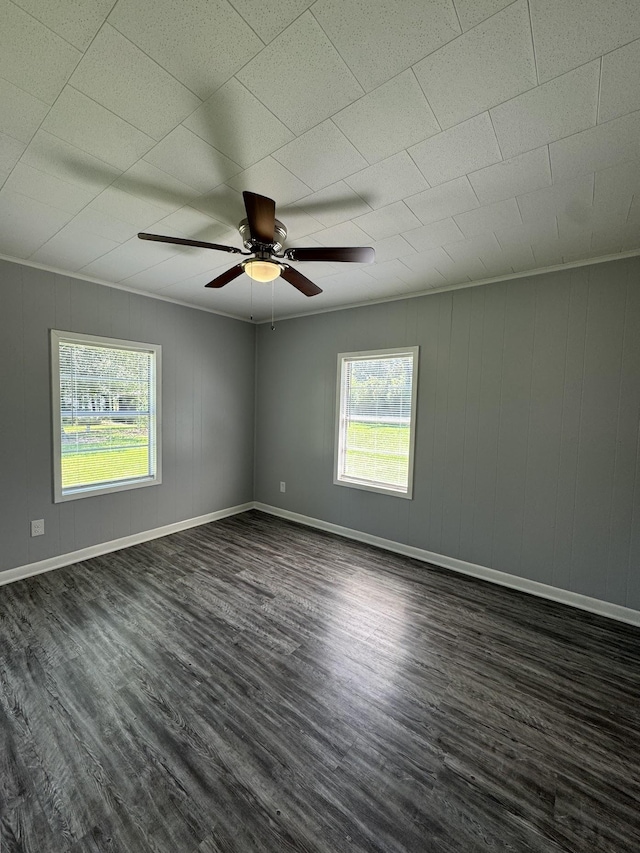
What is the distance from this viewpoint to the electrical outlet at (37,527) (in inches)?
120

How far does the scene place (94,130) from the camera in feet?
4.85

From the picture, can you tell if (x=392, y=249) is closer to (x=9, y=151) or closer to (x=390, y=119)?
(x=390, y=119)

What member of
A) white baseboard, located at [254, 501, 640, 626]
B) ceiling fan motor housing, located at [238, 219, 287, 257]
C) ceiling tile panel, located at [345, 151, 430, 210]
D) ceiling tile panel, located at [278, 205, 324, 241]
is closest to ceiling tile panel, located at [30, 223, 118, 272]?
ceiling fan motor housing, located at [238, 219, 287, 257]

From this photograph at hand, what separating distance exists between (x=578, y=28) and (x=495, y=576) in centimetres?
337

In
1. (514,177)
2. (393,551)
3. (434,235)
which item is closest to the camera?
(514,177)

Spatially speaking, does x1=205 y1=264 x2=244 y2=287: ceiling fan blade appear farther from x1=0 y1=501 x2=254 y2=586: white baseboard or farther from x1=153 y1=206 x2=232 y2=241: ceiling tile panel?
x1=0 y1=501 x2=254 y2=586: white baseboard

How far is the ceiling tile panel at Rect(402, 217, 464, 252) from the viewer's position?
2182 mm

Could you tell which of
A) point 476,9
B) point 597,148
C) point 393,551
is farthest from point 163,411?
point 597,148

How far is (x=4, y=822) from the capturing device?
1238 millimetres

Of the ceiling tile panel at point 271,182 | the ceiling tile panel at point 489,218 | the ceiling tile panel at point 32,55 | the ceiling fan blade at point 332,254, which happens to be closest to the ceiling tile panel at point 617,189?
the ceiling tile panel at point 489,218

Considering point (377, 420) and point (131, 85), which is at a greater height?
point (131, 85)

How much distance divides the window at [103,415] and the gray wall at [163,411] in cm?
9

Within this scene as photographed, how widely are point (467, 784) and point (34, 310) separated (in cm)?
427

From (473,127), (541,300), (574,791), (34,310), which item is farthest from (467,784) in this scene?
(34,310)
